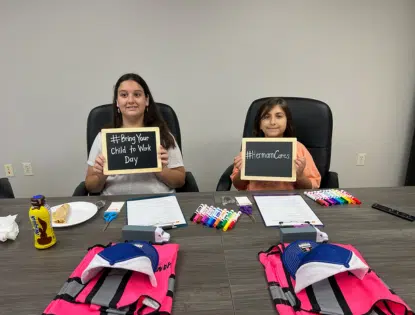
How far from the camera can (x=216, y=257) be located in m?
0.89

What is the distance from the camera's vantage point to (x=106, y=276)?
77 cm

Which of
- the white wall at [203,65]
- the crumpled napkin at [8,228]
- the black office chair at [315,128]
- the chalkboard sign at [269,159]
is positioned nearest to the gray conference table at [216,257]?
the crumpled napkin at [8,228]

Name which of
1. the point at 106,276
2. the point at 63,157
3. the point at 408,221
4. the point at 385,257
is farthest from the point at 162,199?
the point at 63,157

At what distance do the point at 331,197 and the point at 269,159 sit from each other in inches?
12.1

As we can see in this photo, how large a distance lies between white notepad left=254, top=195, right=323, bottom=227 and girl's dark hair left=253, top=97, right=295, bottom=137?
489 mm

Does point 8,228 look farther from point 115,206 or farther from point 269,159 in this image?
point 269,159

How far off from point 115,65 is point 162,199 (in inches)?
55.7

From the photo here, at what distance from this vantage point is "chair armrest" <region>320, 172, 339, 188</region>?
62.6 inches

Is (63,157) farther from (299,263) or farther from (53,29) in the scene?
(299,263)

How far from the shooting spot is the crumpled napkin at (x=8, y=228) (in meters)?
0.97

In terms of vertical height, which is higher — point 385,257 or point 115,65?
point 115,65

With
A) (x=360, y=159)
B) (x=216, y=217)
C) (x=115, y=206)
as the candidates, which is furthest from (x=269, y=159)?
(x=360, y=159)

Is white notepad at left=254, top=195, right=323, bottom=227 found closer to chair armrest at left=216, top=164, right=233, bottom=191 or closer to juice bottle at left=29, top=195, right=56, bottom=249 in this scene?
chair armrest at left=216, top=164, right=233, bottom=191

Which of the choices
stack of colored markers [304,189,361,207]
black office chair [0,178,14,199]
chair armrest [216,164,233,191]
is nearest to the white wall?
chair armrest [216,164,233,191]
